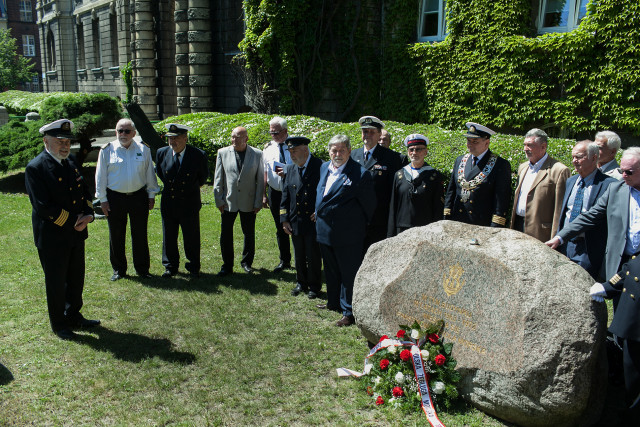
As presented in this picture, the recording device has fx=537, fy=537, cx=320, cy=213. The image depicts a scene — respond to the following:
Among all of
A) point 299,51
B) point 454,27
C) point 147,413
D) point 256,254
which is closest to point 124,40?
point 299,51

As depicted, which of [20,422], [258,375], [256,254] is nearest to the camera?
[20,422]

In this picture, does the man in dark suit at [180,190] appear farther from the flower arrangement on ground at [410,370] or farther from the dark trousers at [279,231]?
the flower arrangement on ground at [410,370]

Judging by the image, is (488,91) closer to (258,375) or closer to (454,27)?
(454,27)

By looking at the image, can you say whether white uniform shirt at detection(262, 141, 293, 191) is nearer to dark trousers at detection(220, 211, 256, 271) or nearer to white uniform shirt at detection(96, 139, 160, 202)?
dark trousers at detection(220, 211, 256, 271)

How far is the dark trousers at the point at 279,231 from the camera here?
305 inches

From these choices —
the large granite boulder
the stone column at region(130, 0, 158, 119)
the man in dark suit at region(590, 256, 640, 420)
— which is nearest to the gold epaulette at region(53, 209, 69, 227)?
the large granite boulder

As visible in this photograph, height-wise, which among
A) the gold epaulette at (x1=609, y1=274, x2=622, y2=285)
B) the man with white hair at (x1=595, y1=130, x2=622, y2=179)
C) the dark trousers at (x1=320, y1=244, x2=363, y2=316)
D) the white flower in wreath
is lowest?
the white flower in wreath

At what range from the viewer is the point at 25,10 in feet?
217

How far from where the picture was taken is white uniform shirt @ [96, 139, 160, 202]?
7055mm

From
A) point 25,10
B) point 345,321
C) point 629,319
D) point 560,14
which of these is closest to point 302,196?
point 345,321

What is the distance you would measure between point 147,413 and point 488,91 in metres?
10.9

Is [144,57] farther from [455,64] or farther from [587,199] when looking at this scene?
[587,199]

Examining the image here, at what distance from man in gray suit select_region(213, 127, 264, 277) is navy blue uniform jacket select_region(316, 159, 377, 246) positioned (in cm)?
195

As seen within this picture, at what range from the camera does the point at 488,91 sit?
12.7 meters
